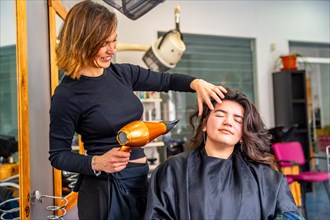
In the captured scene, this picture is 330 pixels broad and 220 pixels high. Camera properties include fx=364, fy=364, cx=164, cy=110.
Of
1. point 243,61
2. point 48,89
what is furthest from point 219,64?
point 48,89

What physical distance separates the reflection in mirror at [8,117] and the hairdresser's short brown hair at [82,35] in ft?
1.22

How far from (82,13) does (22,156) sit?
0.59 meters

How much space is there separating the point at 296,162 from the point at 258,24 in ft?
6.91

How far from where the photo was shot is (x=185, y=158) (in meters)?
1.52

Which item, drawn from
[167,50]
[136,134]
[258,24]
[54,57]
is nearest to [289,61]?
[258,24]

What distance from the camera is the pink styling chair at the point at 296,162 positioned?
3.62 m

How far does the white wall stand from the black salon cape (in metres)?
2.88

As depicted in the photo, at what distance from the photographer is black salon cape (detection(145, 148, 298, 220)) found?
4.40 feet

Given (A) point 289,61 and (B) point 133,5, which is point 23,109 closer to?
(B) point 133,5

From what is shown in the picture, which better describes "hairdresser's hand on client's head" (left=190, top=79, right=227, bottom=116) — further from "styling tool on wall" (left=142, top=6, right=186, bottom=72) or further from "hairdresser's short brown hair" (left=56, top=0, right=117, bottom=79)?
"styling tool on wall" (left=142, top=6, right=186, bottom=72)

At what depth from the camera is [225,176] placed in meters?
1.46

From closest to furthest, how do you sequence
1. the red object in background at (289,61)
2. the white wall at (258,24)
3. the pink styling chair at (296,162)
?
the pink styling chair at (296,162)
the white wall at (258,24)
the red object in background at (289,61)

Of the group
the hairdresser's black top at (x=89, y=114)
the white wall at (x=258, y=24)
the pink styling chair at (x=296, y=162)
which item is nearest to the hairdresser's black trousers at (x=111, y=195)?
the hairdresser's black top at (x=89, y=114)

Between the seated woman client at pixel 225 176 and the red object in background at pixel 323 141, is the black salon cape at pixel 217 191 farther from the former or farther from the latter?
A: the red object in background at pixel 323 141
